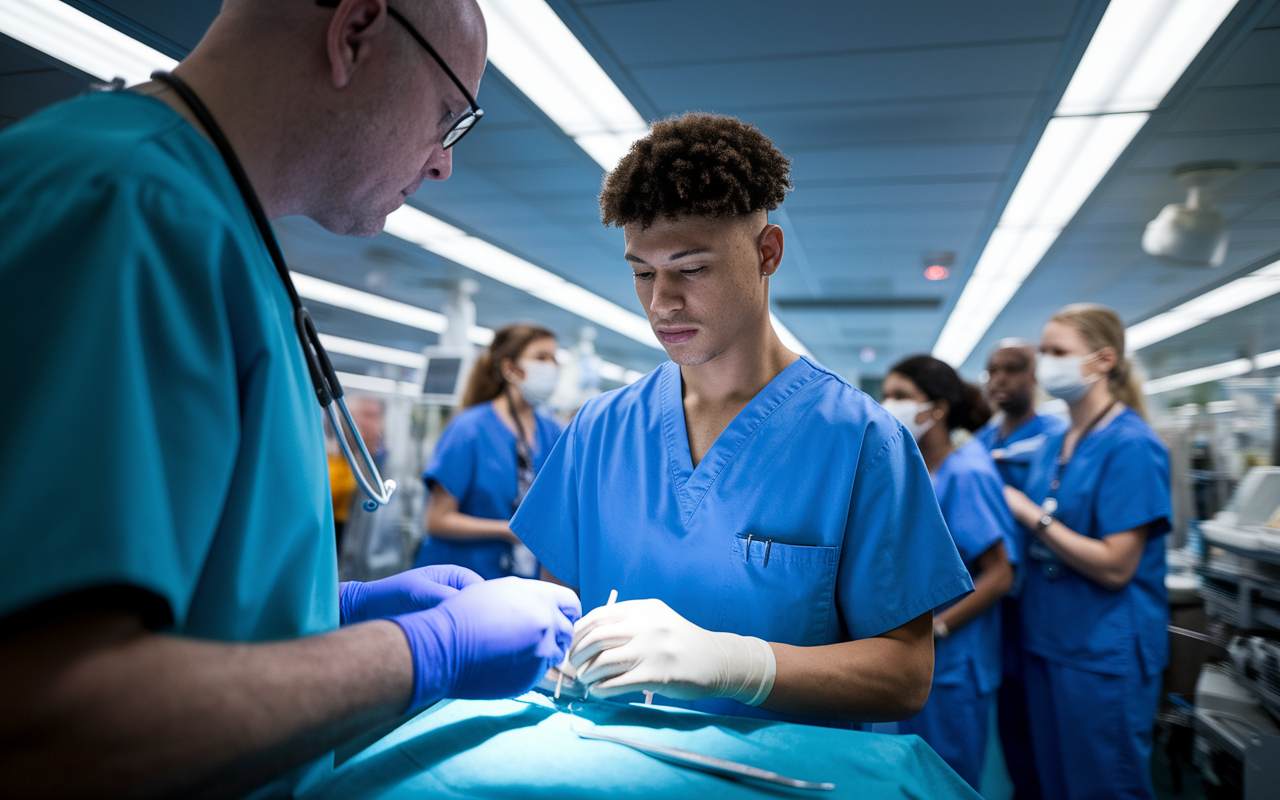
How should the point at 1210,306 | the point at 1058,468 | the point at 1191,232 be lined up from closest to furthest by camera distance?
1. the point at 1058,468
2. the point at 1191,232
3. the point at 1210,306

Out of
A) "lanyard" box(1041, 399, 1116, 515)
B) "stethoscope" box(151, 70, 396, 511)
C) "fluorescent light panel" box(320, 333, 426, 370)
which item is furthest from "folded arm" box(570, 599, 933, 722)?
"fluorescent light panel" box(320, 333, 426, 370)

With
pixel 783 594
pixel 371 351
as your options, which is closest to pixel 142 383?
pixel 783 594

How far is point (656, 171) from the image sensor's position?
1191 millimetres

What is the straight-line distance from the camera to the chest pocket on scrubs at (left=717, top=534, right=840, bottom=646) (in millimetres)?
1131

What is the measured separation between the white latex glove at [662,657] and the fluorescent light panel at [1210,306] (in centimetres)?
561

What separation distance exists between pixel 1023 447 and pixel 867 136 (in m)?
1.72

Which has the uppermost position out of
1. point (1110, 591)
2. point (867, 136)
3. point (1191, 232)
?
point (867, 136)

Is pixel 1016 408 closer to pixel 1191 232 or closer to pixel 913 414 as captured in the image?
pixel 913 414

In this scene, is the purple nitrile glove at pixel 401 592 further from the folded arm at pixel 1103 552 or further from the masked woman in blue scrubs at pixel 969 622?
the folded arm at pixel 1103 552

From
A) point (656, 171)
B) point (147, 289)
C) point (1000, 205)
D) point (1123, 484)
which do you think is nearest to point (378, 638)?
point (147, 289)

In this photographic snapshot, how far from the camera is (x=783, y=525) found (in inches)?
45.5

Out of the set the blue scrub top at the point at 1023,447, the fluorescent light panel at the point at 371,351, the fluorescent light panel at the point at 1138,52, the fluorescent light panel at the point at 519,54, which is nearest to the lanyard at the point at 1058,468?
the blue scrub top at the point at 1023,447

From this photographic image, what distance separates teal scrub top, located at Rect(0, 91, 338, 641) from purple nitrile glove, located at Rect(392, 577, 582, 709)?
140 millimetres

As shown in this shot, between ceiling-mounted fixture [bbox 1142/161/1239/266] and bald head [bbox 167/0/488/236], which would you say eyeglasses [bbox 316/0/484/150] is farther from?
ceiling-mounted fixture [bbox 1142/161/1239/266]
